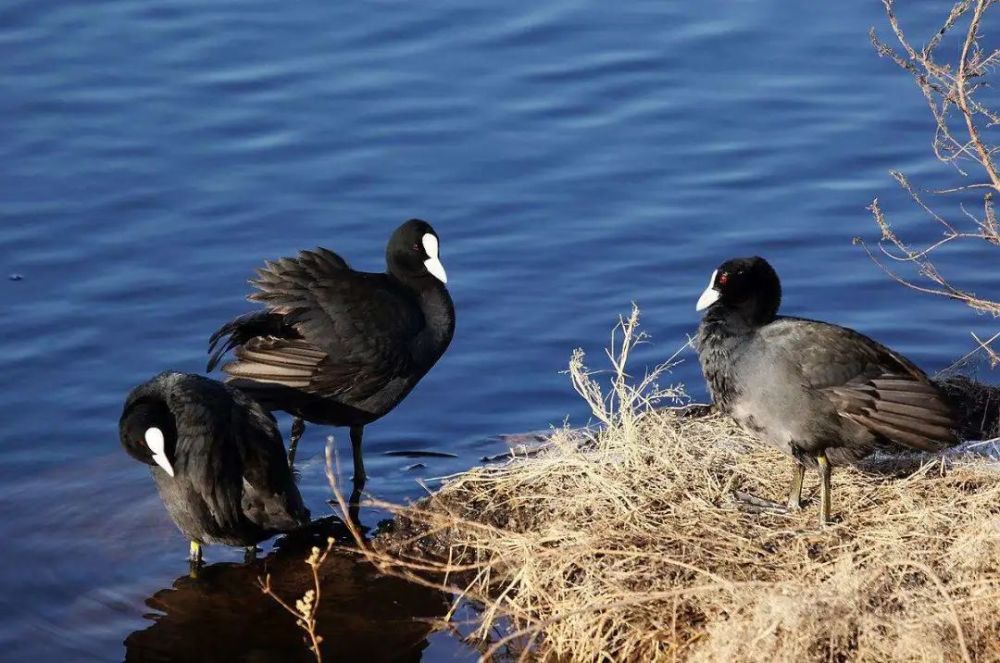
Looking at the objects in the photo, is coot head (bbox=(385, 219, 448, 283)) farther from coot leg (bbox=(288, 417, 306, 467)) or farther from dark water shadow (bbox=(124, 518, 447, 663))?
dark water shadow (bbox=(124, 518, 447, 663))

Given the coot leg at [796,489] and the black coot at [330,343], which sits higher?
the black coot at [330,343]

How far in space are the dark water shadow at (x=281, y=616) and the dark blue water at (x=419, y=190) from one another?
0.74ft

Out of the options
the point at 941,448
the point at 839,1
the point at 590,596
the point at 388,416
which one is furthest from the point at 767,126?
the point at 590,596

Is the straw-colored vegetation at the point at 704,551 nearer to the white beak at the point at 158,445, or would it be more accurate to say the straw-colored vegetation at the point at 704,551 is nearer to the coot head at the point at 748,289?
the coot head at the point at 748,289

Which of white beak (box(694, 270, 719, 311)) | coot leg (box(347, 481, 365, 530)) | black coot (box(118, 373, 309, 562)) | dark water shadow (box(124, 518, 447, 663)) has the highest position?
white beak (box(694, 270, 719, 311))

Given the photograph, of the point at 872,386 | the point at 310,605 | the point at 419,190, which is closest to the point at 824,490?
the point at 872,386

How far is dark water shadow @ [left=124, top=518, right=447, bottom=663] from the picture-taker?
5.79 m

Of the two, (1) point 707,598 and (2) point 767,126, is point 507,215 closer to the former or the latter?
(2) point 767,126

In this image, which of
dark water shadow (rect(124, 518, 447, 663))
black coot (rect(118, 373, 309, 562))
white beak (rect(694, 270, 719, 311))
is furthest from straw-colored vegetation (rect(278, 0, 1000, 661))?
black coot (rect(118, 373, 309, 562))

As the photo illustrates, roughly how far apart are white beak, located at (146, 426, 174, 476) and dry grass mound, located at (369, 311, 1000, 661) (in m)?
0.92

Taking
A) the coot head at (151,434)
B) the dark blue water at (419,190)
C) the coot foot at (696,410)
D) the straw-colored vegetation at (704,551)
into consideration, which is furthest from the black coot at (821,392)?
the coot head at (151,434)

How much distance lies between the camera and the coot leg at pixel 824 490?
5682mm

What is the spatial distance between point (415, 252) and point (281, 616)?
→ 1.91m

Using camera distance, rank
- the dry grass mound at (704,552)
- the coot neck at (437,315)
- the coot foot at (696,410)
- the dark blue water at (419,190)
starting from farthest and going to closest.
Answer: the dark blue water at (419,190) < the coot neck at (437,315) < the coot foot at (696,410) < the dry grass mound at (704,552)
